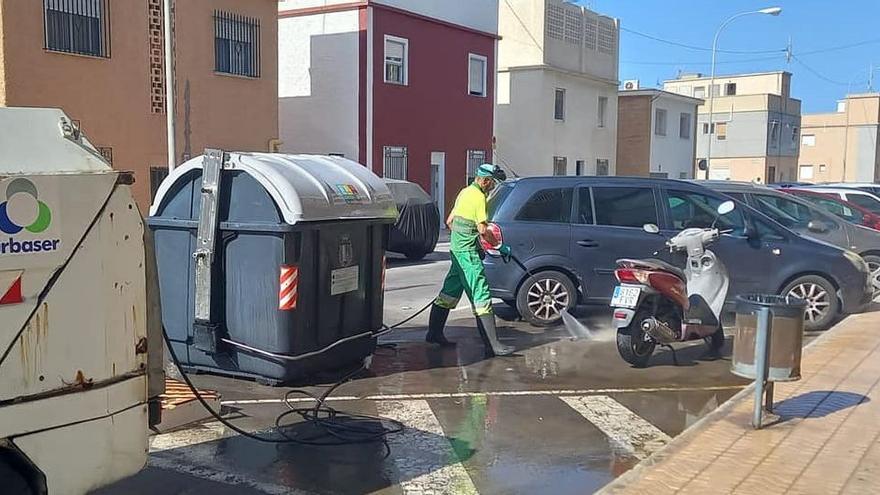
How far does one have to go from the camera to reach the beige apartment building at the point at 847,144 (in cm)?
7181

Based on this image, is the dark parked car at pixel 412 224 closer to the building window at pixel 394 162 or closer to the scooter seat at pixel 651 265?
the building window at pixel 394 162

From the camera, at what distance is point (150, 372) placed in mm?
3885

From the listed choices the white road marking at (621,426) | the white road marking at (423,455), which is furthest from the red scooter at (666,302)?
the white road marking at (423,455)

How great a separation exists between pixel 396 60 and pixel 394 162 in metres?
3.05

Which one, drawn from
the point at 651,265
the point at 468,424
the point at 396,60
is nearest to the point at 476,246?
the point at 651,265

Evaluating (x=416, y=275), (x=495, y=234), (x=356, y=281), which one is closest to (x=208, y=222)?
(x=356, y=281)

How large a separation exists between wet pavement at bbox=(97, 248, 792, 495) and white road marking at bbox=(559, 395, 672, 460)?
0.01 metres

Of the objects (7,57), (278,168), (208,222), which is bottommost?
(208,222)

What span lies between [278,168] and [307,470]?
2.52 m

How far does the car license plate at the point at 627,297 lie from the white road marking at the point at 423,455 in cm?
222

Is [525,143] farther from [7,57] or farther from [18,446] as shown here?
[18,446]

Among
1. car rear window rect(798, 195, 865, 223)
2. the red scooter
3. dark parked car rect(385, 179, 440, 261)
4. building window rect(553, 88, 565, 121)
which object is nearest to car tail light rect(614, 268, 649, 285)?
the red scooter

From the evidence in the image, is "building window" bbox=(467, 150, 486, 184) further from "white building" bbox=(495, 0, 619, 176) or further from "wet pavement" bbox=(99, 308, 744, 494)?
"wet pavement" bbox=(99, 308, 744, 494)

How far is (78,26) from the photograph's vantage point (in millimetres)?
15930
